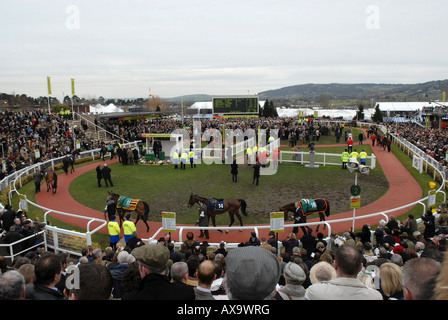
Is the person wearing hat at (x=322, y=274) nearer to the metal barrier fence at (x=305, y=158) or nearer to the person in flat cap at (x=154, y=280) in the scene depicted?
the person in flat cap at (x=154, y=280)

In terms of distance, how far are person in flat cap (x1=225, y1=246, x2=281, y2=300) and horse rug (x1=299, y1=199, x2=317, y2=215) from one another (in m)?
7.61

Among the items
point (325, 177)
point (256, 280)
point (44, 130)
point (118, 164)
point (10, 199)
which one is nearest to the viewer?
point (256, 280)

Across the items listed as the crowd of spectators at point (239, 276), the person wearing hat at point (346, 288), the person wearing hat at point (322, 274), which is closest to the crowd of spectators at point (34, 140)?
the crowd of spectators at point (239, 276)

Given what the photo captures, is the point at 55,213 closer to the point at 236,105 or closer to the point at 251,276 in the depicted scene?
the point at 251,276

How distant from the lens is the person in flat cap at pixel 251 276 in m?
1.99

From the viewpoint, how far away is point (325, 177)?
17.0 metres

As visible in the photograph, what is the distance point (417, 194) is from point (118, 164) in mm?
17915

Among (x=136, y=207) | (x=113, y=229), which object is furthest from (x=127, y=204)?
(x=113, y=229)

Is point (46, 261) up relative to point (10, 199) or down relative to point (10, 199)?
up

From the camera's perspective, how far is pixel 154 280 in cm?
244

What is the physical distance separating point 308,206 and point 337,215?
2.44 metres
